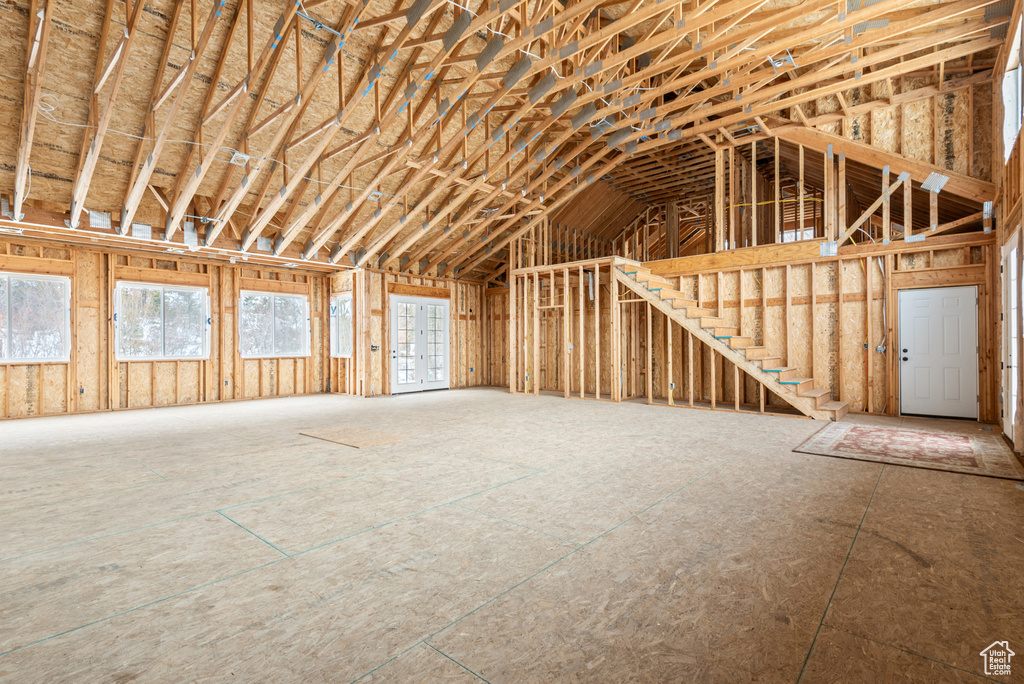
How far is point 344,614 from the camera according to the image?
2.26 m

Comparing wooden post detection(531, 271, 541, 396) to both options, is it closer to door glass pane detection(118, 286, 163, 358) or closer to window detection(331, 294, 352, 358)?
window detection(331, 294, 352, 358)

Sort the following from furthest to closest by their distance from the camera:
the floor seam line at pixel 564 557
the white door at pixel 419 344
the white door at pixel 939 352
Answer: the white door at pixel 419 344 → the white door at pixel 939 352 → the floor seam line at pixel 564 557

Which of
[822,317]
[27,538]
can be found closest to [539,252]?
[822,317]

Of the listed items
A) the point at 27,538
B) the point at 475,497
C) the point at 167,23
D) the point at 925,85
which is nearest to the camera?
the point at 27,538

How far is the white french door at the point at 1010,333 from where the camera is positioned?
5.38 meters

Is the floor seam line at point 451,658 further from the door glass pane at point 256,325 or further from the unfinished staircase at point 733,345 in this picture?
the door glass pane at point 256,325

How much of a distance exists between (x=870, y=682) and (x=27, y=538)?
4.80 meters

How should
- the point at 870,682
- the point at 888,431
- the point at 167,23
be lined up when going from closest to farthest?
the point at 870,682
the point at 167,23
the point at 888,431

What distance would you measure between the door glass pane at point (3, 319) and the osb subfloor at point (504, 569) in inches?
192

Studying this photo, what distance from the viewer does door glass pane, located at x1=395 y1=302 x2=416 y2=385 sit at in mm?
12496

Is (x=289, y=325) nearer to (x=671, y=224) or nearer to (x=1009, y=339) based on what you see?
(x=671, y=224)

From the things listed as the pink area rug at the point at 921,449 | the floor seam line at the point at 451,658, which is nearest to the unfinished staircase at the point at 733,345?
the pink area rug at the point at 921,449

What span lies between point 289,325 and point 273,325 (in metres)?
0.40

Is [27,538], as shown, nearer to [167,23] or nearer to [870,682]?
[870,682]
